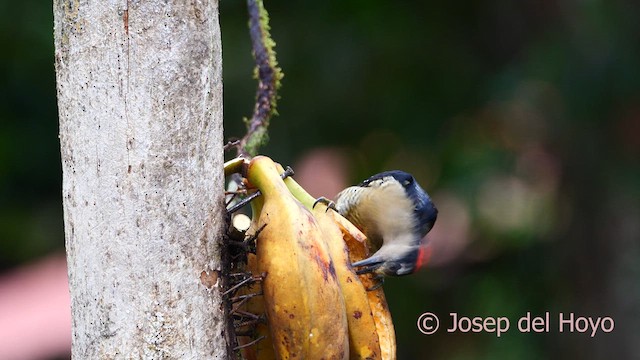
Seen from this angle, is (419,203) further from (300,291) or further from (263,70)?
(263,70)

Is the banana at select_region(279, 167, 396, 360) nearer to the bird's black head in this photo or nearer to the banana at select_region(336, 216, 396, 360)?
the banana at select_region(336, 216, 396, 360)

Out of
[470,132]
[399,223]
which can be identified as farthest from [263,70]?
[470,132]

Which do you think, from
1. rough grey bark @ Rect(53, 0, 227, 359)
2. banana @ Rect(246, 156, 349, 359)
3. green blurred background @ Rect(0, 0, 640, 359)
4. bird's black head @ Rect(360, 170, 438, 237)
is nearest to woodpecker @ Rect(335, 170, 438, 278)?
bird's black head @ Rect(360, 170, 438, 237)

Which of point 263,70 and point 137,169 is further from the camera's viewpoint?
point 263,70

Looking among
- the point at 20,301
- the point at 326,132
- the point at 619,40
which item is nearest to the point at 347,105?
the point at 326,132

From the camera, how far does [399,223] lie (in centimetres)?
150

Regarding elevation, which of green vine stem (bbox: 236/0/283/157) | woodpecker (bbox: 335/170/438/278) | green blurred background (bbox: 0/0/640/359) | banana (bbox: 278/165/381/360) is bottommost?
banana (bbox: 278/165/381/360)

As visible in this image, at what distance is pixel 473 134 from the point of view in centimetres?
400

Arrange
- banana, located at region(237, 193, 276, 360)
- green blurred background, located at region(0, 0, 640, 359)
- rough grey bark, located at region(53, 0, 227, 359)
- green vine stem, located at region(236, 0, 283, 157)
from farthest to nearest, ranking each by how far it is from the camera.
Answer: green blurred background, located at region(0, 0, 640, 359)
green vine stem, located at region(236, 0, 283, 157)
banana, located at region(237, 193, 276, 360)
rough grey bark, located at region(53, 0, 227, 359)

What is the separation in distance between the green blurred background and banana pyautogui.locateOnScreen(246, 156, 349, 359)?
244cm

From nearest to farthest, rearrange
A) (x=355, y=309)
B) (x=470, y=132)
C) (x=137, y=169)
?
1. (x=137, y=169)
2. (x=355, y=309)
3. (x=470, y=132)

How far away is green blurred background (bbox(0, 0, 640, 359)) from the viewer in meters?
3.86

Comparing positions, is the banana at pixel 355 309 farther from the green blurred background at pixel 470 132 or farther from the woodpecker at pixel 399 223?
the green blurred background at pixel 470 132

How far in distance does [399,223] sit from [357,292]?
130mm
